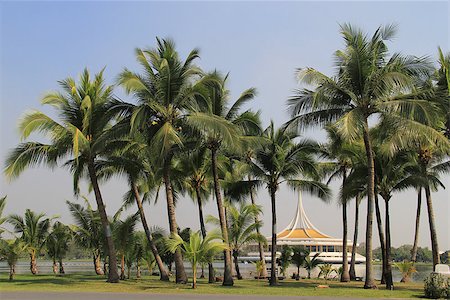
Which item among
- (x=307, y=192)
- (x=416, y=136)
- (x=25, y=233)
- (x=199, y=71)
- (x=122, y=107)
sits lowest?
(x=25, y=233)

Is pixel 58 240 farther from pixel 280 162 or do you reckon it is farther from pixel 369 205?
pixel 369 205

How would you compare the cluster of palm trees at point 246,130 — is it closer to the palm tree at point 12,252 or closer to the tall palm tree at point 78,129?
the tall palm tree at point 78,129

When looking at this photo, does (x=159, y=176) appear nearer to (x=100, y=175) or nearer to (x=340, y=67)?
(x=100, y=175)

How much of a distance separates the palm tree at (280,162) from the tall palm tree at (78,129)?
8.27 metres

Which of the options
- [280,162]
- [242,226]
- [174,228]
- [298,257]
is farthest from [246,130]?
[298,257]

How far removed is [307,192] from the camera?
29.8 metres

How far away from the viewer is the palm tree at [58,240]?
130 feet

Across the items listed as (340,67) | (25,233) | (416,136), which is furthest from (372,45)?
(25,233)

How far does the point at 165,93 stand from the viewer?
24.4 m

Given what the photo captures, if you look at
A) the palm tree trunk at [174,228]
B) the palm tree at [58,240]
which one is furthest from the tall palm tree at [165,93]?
the palm tree at [58,240]

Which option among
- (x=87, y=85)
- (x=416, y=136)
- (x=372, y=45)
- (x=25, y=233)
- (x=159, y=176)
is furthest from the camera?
(x=25, y=233)

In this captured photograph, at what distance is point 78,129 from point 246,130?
8.13 meters

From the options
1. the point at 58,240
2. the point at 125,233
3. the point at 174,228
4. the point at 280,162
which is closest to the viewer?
the point at 174,228

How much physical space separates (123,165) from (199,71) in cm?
612
